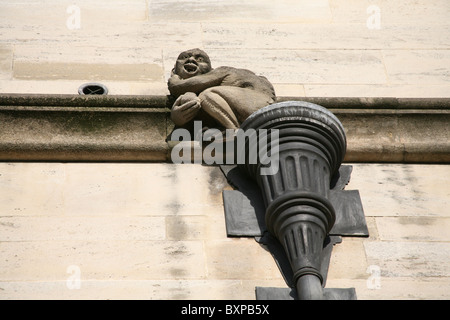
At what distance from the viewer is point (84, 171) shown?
7.68 m

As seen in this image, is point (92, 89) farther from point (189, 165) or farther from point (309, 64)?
point (309, 64)

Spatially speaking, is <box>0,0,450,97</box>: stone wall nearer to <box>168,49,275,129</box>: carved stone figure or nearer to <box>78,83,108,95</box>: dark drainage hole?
<box>78,83,108,95</box>: dark drainage hole

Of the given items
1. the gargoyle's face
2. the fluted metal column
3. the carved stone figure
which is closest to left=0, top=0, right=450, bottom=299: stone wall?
the fluted metal column

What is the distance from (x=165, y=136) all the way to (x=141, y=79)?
990 mm

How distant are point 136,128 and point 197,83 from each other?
0.56m

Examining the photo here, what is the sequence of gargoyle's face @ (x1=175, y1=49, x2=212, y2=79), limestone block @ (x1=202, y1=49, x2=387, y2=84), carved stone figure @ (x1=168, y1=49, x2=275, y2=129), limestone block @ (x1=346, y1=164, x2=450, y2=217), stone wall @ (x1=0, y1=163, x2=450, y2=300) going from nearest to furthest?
stone wall @ (x1=0, y1=163, x2=450, y2=300) < limestone block @ (x1=346, y1=164, x2=450, y2=217) < carved stone figure @ (x1=168, y1=49, x2=275, y2=129) < gargoyle's face @ (x1=175, y1=49, x2=212, y2=79) < limestone block @ (x1=202, y1=49, x2=387, y2=84)

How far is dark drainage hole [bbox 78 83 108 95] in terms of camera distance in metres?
8.58

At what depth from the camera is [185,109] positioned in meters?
7.82

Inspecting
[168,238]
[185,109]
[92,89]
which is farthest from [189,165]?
[92,89]

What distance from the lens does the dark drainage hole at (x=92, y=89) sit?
8578 millimetres

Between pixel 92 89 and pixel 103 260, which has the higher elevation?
pixel 92 89

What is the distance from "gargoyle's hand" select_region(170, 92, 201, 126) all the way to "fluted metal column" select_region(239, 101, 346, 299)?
0.47 metres

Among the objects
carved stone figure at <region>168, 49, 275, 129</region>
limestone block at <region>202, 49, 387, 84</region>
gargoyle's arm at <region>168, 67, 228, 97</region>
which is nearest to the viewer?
carved stone figure at <region>168, 49, 275, 129</region>

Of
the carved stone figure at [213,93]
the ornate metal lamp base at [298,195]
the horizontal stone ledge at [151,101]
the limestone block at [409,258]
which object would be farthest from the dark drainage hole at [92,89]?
the limestone block at [409,258]
